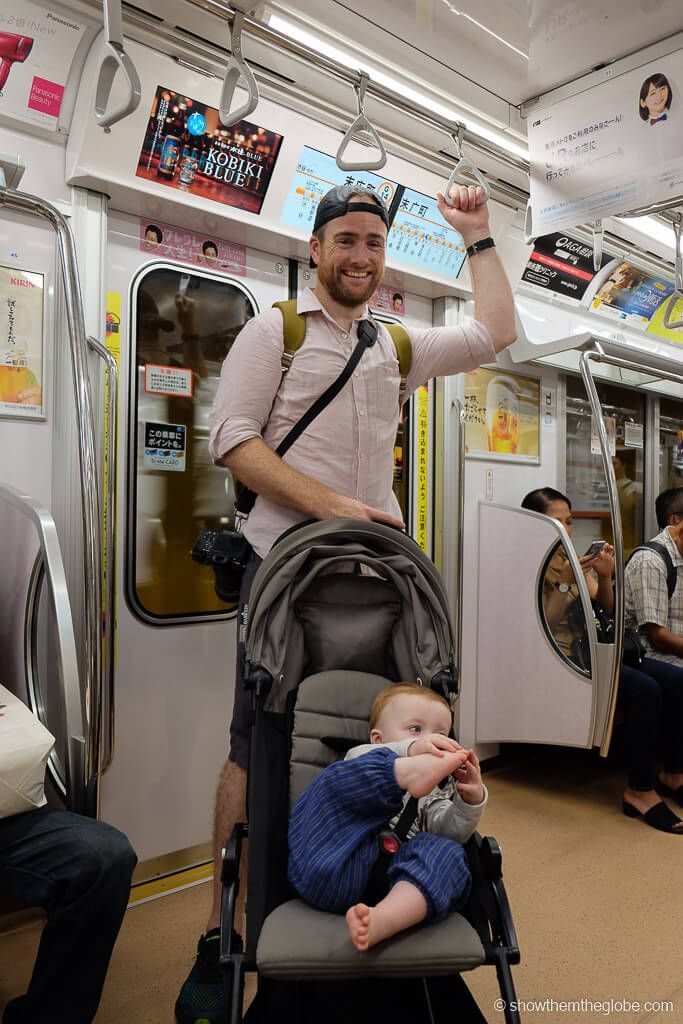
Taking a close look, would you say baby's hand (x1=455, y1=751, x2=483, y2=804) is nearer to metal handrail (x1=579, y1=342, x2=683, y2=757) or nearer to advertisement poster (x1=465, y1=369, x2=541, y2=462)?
metal handrail (x1=579, y1=342, x2=683, y2=757)

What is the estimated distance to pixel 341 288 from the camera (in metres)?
2.22

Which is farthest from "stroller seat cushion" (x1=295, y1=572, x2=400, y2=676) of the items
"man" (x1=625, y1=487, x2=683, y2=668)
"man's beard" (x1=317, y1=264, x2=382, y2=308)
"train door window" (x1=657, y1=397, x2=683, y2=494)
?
"train door window" (x1=657, y1=397, x2=683, y2=494)

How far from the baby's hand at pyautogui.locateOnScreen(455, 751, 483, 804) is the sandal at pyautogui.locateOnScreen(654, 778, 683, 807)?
280 centimetres

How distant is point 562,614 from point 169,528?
6.72 ft

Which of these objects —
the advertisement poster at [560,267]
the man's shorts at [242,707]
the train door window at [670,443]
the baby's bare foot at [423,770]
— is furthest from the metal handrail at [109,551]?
the train door window at [670,443]

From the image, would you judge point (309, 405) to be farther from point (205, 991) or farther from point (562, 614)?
point (562, 614)

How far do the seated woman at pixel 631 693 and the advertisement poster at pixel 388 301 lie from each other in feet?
4.97

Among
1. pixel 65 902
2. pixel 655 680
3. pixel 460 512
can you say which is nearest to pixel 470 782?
pixel 65 902

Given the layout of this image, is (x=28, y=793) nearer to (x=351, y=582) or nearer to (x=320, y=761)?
(x=320, y=761)

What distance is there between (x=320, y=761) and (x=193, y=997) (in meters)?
0.89

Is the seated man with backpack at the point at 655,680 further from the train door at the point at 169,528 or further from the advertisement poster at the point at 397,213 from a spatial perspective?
the train door at the point at 169,528

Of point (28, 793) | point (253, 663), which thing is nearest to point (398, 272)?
point (253, 663)

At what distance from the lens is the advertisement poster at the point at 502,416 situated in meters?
4.09

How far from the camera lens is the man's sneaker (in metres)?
1.98
